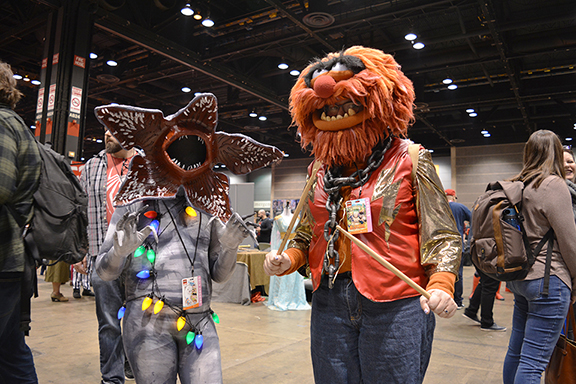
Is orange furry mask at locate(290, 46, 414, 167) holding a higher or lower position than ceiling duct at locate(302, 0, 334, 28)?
lower

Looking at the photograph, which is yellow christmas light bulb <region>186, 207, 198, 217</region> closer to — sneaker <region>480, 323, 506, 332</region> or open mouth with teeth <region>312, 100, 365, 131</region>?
open mouth with teeth <region>312, 100, 365, 131</region>

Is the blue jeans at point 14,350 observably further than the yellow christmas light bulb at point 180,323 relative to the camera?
Yes

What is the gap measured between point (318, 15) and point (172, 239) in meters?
6.87

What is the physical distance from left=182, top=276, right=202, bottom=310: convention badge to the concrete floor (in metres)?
1.73

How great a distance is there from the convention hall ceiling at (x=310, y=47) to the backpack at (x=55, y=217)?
6117 mm

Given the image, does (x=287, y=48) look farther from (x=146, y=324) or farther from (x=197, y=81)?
(x=146, y=324)

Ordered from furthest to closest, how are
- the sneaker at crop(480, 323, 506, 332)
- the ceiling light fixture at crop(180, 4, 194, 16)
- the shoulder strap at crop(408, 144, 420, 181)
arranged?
1. the ceiling light fixture at crop(180, 4, 194, 16)
2. the sneaker at crop(480, 323, 506, 332)
3. the shoulder strap at crop(408, 144, 420, 181)

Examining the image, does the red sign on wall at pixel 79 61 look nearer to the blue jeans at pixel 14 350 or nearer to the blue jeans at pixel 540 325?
the blue jeans at pixel 14 350

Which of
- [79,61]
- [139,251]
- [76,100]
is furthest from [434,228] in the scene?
[79,61]

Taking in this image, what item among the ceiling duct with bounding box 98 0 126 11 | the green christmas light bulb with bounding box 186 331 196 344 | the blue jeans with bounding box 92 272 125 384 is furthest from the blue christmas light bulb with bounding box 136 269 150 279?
the ceiling duct with bounding box 98 0 126 11

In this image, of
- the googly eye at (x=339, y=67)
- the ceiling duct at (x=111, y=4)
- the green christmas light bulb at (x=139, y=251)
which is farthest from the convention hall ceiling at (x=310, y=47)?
the green christmas light bulb at (x=139, y=251)

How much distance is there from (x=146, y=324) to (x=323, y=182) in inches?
30.3

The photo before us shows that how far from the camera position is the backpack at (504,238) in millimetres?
2059

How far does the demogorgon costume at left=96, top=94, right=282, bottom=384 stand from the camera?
1.47m
